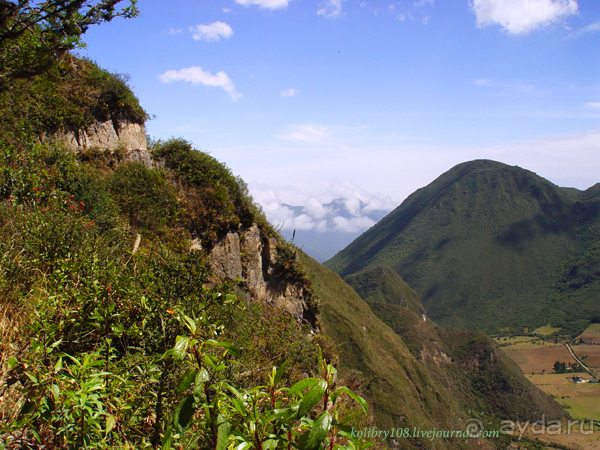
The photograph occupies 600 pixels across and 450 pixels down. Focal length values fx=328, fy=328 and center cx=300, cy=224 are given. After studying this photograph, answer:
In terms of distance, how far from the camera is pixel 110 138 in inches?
426

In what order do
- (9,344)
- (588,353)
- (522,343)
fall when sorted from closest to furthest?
1. (9,344)
2. (588,353)
3. (522,343)

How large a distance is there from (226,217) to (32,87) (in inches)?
257

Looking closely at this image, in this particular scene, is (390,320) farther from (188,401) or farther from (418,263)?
(418,263)

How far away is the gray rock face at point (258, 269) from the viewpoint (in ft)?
31.9

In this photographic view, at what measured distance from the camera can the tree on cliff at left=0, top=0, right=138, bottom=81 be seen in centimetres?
748

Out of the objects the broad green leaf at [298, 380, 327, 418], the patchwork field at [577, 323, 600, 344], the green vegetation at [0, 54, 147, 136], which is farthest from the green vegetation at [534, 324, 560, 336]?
the broad green leaf at [298, 380, 327, 418]

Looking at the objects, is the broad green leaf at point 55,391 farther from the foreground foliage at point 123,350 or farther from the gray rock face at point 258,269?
the gray rock face at point 258,269

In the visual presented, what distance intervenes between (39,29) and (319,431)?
12.1 meters

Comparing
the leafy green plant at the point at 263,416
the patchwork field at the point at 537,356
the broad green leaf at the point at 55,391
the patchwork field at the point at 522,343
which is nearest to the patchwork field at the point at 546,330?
the patchwork field at the point at 522,343

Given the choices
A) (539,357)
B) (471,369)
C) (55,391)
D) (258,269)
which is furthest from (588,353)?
(55,391)

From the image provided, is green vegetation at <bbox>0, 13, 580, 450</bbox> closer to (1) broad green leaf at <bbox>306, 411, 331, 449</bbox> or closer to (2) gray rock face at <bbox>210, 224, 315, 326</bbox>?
(1) broad green leaf at <bbox>306, 411, 331, 449</bbox>

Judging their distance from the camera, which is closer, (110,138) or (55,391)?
(55,391)

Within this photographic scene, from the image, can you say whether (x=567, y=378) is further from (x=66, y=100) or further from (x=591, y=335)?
(x=66, y=100)

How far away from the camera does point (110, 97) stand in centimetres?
1109
